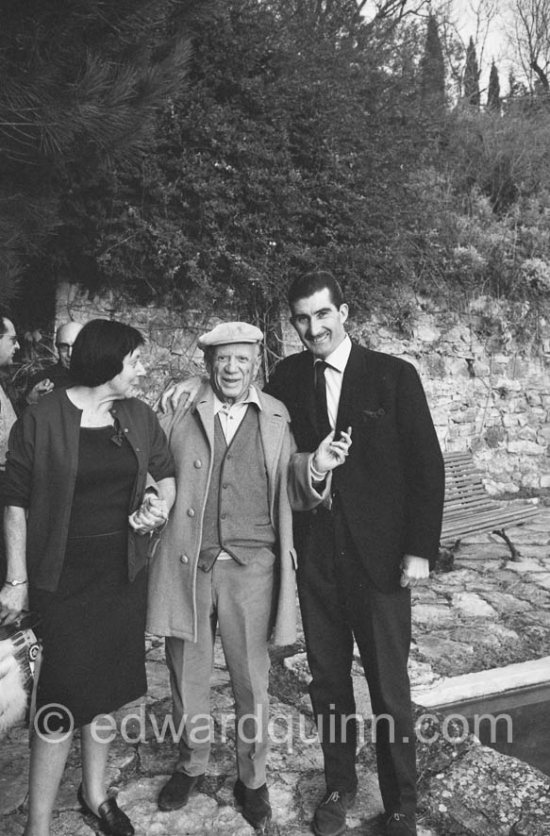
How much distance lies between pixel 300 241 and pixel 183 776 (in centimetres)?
498

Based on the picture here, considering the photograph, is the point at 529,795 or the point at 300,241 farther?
the point at 300,241

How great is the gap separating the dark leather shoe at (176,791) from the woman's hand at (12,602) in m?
0.94

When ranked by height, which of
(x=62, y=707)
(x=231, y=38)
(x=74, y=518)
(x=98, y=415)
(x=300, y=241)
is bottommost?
(x=62, y=707)

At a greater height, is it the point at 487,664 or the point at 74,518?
the point at 74,518

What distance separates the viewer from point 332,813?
8.07 ft

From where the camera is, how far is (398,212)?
728 centimetres

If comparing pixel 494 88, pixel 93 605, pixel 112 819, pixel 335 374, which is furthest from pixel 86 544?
pixel 494 88

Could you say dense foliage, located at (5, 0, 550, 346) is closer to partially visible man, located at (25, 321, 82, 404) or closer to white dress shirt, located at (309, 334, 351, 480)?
partially visible man, located at (25, 321, 82, 404)

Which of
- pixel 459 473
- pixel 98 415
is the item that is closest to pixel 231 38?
pixel 459 473

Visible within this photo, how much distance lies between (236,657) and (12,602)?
0.83 metres

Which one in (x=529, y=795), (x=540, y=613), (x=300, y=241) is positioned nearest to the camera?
(x=529, y=795)

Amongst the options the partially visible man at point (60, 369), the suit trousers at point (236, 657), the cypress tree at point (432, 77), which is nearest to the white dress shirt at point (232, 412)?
the suit trousers at point (236, 657)

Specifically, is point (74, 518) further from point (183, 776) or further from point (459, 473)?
point (459, 473)

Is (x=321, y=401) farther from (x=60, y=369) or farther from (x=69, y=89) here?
(x=69, y=89)
